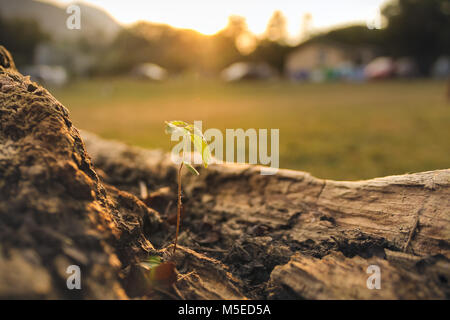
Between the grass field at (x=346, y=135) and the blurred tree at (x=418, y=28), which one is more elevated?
the blurred tree at (x=418, y=28)

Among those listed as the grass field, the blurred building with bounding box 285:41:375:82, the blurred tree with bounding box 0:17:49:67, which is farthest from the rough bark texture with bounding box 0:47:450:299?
the blurred building with bounding box 285:41:375:82

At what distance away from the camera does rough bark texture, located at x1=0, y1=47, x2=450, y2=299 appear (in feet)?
3.69

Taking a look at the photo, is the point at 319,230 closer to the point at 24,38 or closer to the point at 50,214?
the point at 50,214

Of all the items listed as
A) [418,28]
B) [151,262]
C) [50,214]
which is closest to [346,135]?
[151,262]

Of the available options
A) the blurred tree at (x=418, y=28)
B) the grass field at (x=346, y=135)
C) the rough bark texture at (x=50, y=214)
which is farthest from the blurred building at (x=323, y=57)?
the rough bark texture at (x=50, y=214)

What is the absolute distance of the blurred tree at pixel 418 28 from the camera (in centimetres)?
2427

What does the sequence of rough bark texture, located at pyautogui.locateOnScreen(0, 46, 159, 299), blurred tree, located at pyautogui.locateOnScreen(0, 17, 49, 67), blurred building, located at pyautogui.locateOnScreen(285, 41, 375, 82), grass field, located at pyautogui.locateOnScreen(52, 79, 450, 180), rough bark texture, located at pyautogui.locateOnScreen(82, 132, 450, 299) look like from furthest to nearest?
blurred building, located at pyautogui.locateOnScreen(285, 41, 375, 82), blurred tree, located at pyautogui.locateOnScreen(0, 17, 49, 67), grass field, located at pyautogui.locateOnScreen(52, 79, 450, 180), rough bark texture, located at pyautogui.locateOnScreen(82, 132, 450, 299), rough bark texture, located at pyautogui.locateOnScreen(0, 46, 159, 299)

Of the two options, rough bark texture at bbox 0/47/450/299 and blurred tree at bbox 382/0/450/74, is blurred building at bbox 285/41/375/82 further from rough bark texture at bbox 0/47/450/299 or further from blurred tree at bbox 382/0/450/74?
rough bark texture at bbox 0/47/450/299

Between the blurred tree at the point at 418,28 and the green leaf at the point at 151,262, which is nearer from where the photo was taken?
the green leaf at the point at 151,262

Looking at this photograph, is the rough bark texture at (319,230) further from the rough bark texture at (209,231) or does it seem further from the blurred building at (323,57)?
the blurred building at (323,57)

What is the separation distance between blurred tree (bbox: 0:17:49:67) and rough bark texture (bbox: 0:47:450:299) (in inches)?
1130

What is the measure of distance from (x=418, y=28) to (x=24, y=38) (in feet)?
104

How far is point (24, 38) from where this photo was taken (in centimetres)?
2727

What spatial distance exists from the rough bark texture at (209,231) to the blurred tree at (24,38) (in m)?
28.7
